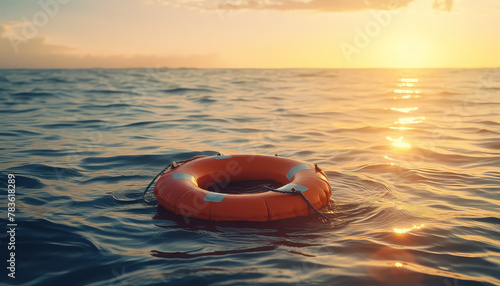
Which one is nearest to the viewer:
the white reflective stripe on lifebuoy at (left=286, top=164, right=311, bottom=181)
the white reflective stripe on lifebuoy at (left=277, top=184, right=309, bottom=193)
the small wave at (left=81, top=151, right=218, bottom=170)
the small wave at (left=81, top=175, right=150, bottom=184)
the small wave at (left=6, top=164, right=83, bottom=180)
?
the white reflective stripe on lifebuoy at (left=277, top=184, right=309, bottom=193)

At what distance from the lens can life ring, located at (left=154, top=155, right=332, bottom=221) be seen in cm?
412

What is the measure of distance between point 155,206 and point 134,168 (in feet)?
6.13

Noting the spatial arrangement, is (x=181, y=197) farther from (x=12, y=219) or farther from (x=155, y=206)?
(x=12, y=219)

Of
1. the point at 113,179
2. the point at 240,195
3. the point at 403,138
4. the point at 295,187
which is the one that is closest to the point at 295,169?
the point at 295,187

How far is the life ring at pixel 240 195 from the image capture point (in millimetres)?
4117

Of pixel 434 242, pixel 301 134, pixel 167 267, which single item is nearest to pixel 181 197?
pixel 167 267

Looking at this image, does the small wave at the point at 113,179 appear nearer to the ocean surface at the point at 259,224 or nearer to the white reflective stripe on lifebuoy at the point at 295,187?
the ocean surface at the point at 259,224

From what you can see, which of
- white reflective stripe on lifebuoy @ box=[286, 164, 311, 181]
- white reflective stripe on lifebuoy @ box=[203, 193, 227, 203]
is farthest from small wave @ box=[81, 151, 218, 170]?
white reflective stripe on lifebuoy @ box=[203, 193, 227, 203]

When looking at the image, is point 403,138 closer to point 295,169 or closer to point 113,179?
point 295,169

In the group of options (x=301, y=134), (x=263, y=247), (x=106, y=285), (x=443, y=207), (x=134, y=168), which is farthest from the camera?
(x=301, y=134)

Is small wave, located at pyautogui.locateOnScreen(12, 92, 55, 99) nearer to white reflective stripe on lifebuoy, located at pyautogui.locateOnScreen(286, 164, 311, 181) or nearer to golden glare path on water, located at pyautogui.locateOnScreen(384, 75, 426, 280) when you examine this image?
golden glare path on water, located at pyautogui.locateOnScreen(384, 75, 426, 280)

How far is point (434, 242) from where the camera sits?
3850 mm

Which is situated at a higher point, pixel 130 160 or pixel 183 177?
pixel 130 160

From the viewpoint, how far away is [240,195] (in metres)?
4.26
